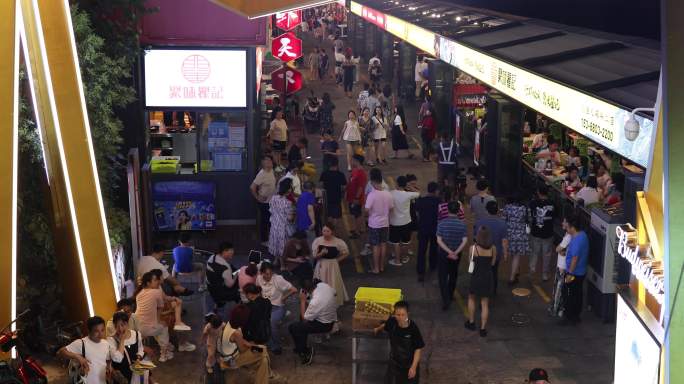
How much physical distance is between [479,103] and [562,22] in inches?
168

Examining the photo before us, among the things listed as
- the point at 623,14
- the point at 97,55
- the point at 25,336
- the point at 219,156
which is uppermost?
the point at 623,14

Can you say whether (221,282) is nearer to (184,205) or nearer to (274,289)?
(274,289)

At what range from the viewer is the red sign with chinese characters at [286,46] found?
20.8m

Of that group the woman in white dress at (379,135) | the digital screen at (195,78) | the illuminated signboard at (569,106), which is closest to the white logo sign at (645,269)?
the illuminated signboard at (569,106)

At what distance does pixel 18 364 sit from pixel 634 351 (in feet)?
17.7

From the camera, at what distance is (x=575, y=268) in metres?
12.6

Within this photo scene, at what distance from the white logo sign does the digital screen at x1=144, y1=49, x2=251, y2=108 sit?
1020cm

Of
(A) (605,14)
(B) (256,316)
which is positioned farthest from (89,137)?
(A) (605,14)

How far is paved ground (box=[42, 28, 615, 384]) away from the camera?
11367 mm

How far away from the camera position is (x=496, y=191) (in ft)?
65.1

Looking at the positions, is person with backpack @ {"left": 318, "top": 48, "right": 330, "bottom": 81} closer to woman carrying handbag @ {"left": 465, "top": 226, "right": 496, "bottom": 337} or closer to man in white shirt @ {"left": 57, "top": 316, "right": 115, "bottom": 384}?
woman carrying handbag @ {"left": 465, "top": 226, "right": 496, "bottom": 337}

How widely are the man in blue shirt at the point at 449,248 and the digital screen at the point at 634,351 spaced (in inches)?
209

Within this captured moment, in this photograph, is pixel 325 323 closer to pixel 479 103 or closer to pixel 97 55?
pixel 97 55

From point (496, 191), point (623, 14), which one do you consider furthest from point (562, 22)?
point (496, 191)
